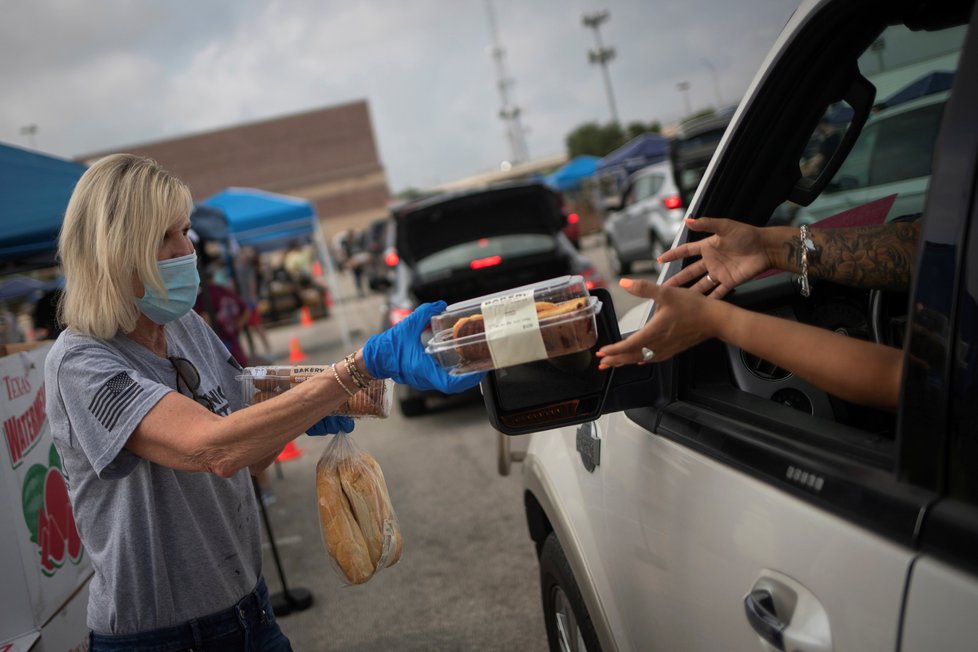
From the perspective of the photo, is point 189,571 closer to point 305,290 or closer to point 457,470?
point 457,470

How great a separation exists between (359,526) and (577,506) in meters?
0.65

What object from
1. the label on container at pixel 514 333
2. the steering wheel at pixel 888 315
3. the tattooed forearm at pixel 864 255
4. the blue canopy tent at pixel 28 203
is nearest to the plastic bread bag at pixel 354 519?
the label on container at pixel 514 333

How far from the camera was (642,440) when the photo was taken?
6.20 feet

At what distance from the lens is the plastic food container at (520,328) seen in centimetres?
148

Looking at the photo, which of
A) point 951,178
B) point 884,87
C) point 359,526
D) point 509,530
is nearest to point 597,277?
point 509,530

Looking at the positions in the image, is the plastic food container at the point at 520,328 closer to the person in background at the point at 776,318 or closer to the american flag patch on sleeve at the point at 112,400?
the person in background at the point at 776,318

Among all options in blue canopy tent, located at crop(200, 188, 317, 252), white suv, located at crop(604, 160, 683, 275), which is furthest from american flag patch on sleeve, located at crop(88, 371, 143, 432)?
blue canopy tent, located at crop(200, 188, 317, 252)

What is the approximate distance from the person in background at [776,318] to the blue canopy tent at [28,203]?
4.96 m

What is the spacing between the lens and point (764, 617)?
49.5 inches

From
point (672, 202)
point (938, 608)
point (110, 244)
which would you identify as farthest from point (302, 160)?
point (938, 608)

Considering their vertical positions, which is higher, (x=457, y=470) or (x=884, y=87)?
(x=884, y=87)

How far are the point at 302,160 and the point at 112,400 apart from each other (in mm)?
91171

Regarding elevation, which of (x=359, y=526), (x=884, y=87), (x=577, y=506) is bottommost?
(x=577, y=506)

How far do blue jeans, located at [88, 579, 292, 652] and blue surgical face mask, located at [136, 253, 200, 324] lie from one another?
78 centimetres
